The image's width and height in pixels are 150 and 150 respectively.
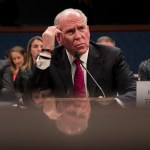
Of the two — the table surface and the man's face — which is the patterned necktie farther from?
the table surface

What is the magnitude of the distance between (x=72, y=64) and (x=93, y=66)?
0.28 ft

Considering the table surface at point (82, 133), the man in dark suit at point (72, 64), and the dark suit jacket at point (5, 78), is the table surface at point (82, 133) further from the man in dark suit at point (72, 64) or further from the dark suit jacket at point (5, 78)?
the dark suit jacket at point (5, 78)

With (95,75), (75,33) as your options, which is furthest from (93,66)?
(75,33)

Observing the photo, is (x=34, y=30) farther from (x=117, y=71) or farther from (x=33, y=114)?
(x=33, y=114)

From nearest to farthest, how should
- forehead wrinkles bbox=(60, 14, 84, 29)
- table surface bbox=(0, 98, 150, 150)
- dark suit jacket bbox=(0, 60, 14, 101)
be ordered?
table surface bbox=(0, 98, 150, 150), forehead wrinkles bbox=(60, 14, 84, 29), dark suit jacket bbox=(0, 60, 14, 101)

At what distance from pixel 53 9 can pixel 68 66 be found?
328cm

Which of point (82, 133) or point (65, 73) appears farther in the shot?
point (65, 73)

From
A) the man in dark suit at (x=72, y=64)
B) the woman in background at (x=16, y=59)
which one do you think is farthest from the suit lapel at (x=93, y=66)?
the woman in background at (x=16, y=59)

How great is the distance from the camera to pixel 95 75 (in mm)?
1525

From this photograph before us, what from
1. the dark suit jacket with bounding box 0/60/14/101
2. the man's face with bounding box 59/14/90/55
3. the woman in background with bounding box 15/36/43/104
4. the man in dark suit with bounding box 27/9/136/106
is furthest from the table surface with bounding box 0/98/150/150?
the dark suit jacket with bounding box 0/60/14/101

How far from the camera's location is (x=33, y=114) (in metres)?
0.17

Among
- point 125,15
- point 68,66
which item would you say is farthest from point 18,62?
point 68,66

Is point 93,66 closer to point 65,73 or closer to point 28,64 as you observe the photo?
point 65,73

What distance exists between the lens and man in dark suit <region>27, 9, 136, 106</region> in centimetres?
149
